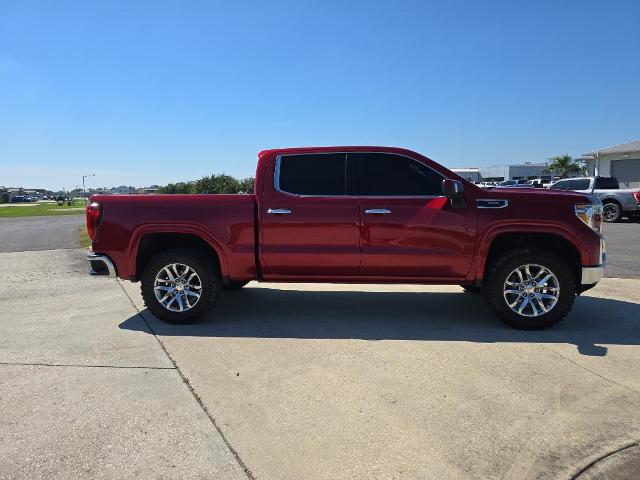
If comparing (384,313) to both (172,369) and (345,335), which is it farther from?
(172,369)

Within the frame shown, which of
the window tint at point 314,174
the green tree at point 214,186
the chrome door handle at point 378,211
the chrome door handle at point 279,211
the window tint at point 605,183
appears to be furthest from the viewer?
the window tint at point 605,183

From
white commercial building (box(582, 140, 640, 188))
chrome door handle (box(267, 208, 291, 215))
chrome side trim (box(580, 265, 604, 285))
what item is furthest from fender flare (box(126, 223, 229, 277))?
white commercial building (box(582, 140, 640, 188))

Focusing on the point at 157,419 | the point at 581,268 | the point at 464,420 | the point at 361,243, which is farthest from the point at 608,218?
the point at 157,419

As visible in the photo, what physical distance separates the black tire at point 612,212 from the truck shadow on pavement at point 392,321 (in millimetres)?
14816

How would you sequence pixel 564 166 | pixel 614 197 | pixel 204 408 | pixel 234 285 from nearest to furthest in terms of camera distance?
1. pixel 204 408
2. pixel 234 285
3. pixel 614 197
4. pixel 564 166

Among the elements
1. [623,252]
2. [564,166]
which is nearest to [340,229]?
[623,252]

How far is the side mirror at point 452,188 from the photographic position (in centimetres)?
486

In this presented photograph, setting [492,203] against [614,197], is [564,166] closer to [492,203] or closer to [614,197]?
[614,197]

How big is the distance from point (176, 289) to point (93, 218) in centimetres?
124

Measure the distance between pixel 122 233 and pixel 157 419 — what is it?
2.81m

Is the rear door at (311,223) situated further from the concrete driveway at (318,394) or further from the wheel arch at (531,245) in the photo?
the wheel arch at (531,245)

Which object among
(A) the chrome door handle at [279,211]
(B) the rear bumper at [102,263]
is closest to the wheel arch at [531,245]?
(A) the chrome door handle at [279,211]

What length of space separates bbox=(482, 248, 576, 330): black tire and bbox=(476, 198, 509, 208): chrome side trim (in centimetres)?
52

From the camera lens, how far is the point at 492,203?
5.09m
